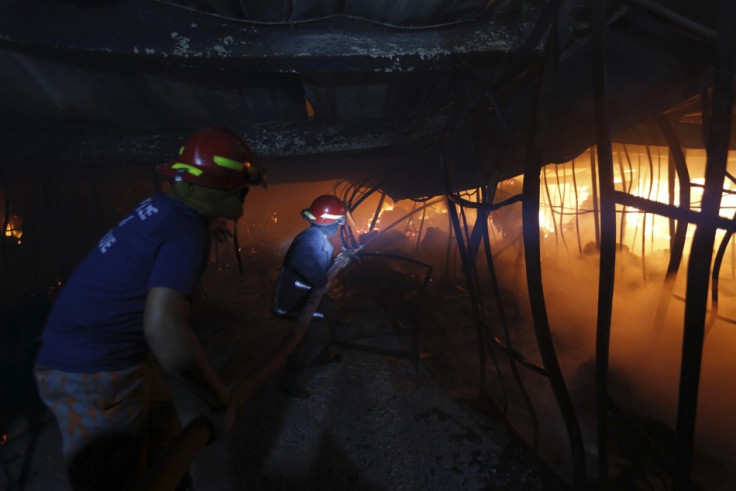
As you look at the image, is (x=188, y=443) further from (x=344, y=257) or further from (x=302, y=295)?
(x=344, y=257)

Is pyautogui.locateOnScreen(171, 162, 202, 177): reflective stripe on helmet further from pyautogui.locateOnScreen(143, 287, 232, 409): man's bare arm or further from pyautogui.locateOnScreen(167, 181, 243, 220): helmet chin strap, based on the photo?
pyautogui.locateOnScreen(143, 287, 232, 409): man's bare arm

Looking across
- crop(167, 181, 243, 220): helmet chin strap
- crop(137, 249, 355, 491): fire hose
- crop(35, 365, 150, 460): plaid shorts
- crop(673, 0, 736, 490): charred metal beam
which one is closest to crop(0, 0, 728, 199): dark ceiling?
crop(673, 0, 736, 490): charred metal beam

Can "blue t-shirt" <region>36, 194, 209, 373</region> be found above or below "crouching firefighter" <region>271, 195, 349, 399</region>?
above

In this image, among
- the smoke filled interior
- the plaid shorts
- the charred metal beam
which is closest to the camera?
the charred metal beam

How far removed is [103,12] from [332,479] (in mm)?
3956

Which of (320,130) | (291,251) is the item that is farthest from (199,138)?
(291,251)

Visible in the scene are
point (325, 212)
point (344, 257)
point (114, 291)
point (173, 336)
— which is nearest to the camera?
point (173, 336)

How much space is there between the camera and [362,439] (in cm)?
332

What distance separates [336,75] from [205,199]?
1813mm

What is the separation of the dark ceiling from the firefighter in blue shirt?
3.13 feet

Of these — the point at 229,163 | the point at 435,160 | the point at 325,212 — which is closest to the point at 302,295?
the point at 325,212

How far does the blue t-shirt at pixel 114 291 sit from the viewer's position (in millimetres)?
1575

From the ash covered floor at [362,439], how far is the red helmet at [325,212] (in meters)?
2.04

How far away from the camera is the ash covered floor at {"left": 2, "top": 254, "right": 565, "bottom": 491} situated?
9.44 ft
